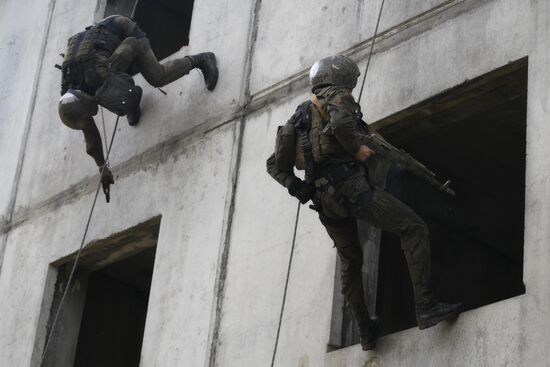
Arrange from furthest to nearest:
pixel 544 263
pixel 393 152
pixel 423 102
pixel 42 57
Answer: pixel 42 57
pixel 423 102
pixel 393 152
pixel 544 263

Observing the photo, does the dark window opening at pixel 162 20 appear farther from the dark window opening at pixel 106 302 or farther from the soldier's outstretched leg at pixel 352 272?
the soldier's outstretched leg at pixel 352 272

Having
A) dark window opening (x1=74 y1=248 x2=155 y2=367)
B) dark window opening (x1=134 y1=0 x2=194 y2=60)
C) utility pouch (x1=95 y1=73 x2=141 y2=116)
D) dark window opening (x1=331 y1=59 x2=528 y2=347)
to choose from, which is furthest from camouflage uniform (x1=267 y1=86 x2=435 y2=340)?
dark window opening (x1=134 y1=0 x2=194 y2=60)

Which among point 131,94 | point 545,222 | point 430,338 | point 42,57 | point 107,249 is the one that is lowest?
point 430,338

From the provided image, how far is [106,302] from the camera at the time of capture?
1466 cm

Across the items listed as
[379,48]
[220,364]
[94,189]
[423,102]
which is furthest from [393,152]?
[94,189]

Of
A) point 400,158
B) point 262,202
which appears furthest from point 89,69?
point 400,158

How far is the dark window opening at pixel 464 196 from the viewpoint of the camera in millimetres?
10688

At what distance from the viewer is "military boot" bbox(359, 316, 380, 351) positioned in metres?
10.1

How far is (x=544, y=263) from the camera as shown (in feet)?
30.2

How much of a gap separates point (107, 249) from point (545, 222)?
17.6 ft

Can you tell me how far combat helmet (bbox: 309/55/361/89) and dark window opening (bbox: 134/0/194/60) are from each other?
572cm

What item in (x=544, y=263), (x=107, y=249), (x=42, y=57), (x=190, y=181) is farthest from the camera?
(x=42, y=57)

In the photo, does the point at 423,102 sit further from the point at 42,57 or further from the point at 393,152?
the point at 42,57

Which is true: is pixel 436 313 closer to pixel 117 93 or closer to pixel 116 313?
pixel 117 93
